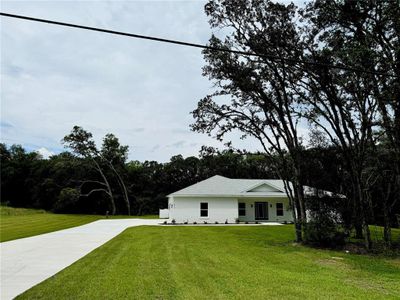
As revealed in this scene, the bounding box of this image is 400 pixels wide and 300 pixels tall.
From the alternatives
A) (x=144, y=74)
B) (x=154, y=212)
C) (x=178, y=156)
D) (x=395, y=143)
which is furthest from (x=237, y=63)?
(x=178, y=156)

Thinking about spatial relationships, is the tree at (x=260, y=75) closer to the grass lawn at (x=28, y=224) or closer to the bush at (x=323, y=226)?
the bush at (x=323, y=226)

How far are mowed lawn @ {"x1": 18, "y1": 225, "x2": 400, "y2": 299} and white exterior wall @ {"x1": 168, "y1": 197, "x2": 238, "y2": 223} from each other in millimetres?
16596

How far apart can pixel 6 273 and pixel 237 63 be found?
36.0 feet

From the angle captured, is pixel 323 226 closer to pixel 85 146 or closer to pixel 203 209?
pixel 203 209

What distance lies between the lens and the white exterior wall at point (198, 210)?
2875 centimetres

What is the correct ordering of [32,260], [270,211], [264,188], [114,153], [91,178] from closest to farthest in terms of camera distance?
[32,260] < [264,188] < [270,211] < [91,178] < [114,153]

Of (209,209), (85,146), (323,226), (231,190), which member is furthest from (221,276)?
(85,146)

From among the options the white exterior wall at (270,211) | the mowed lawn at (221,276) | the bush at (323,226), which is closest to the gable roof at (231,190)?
the white exterior wall at (270,211)

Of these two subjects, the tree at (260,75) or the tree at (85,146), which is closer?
the tree at (260,75)

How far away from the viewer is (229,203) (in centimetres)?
2920

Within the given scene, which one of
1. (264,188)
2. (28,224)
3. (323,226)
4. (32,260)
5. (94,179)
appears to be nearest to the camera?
(32,260)

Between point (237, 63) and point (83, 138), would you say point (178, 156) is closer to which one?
point (83, 138)

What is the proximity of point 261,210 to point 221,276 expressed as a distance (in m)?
23.7

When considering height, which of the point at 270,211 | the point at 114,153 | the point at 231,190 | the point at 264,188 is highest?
the point at 114,153
